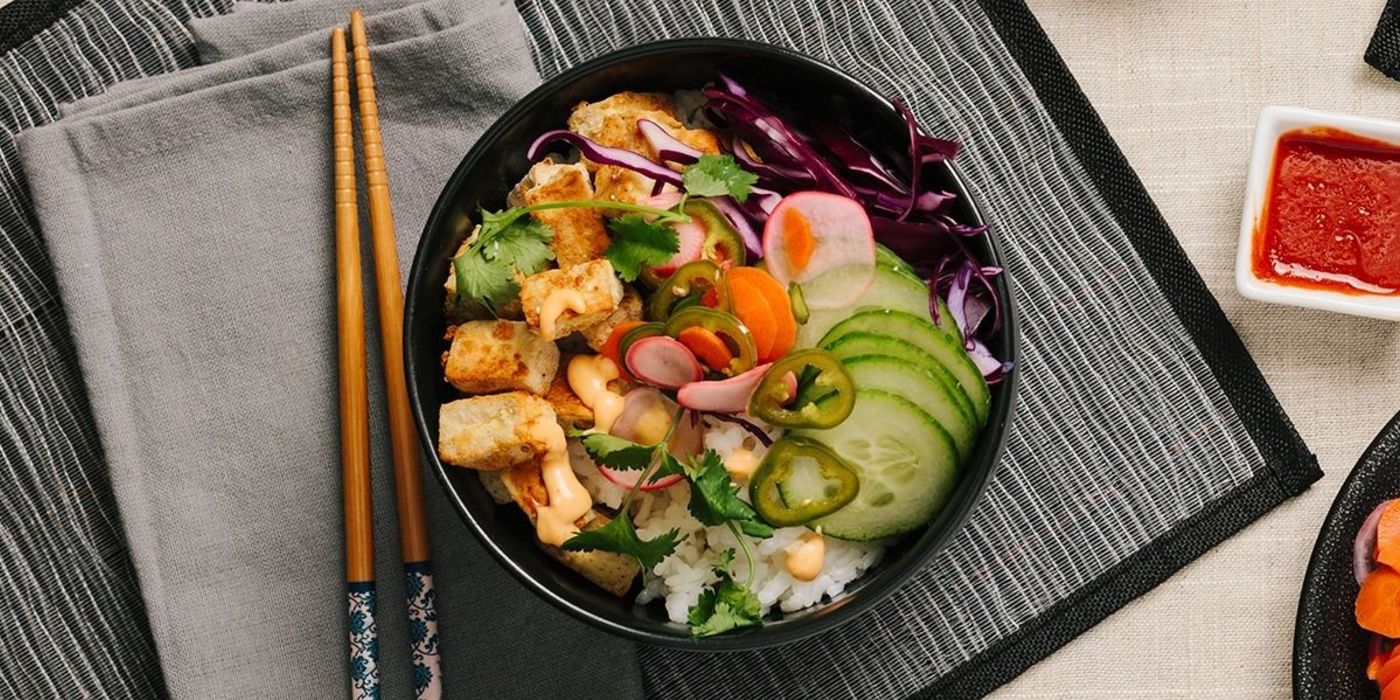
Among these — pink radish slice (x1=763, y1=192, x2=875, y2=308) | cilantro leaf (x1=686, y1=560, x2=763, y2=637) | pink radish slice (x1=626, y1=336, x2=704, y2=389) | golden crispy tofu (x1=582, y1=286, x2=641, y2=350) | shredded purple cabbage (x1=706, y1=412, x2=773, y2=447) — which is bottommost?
cilantro leaf (x1=686, y1=560, x2=763, y2=637)

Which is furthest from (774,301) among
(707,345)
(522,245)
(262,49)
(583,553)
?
(262,49)

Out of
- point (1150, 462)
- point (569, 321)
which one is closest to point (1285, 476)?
point (1150, 462)

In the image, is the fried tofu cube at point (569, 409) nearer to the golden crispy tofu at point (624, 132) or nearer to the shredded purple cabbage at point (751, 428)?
the shredded purple cabbage at point (751, 428)

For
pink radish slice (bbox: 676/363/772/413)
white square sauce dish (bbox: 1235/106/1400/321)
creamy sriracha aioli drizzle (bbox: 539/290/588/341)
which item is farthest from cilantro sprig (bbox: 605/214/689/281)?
white square sauce dish (bbox: 1235/106/1400/321)

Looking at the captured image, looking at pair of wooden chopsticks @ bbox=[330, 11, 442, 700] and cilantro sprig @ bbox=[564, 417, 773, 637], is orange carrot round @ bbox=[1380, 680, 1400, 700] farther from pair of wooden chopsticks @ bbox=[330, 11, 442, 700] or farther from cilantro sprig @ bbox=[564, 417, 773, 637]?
pair of wooden chopsticks @ bbox=[330, 11, 442, 700]

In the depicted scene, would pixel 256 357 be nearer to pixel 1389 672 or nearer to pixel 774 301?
pixel 774 301
